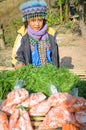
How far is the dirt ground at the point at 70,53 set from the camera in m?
8.48

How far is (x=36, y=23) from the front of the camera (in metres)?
3.84

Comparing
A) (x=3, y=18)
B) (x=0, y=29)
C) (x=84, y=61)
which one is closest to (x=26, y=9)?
(x=84, y=61)

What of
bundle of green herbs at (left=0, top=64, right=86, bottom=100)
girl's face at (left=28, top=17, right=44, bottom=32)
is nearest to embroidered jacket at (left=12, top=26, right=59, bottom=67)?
girl's face at (left=28, top=17, right=44, bottom=32)

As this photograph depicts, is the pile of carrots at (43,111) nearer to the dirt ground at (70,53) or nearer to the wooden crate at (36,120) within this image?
the wooden crate at (36,120)

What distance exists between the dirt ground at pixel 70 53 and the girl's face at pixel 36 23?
4075 millimetres

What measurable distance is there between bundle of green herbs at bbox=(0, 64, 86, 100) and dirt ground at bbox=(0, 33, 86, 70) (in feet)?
15.0

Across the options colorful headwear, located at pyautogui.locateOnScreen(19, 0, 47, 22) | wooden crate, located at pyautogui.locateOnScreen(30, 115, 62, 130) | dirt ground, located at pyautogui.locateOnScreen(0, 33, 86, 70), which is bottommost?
dirt ground, located at pyautogui.locateOnScreen(0, 33, 86, 70)

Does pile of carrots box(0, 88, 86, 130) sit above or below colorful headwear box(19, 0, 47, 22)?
Answer: below

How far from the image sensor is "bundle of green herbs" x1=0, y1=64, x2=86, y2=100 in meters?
3.13

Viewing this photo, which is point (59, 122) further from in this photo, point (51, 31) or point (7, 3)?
point (7, 3)

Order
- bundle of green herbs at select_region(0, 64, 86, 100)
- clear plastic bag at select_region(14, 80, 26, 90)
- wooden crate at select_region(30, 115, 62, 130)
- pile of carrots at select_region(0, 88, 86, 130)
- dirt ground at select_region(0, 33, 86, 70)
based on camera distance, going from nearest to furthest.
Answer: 1. pile of carrots at select_region(0, 88, 86, 130)
2. wooden crate at select_region(30, 115, 62, 130)
3. clear plastic bag at select_region(14, 80, 26, 90)
4. bundle of green herbs at select_region(0, 64, 86, 100)
5. dirt ground at select_region(0, 33, 86, 70)

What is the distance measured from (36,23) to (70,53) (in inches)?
232

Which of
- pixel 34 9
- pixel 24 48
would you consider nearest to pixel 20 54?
pixel 24 48

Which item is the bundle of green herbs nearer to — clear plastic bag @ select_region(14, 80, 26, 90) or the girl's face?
clear plastic bag @ select_region(14, 80, 26, 90)
